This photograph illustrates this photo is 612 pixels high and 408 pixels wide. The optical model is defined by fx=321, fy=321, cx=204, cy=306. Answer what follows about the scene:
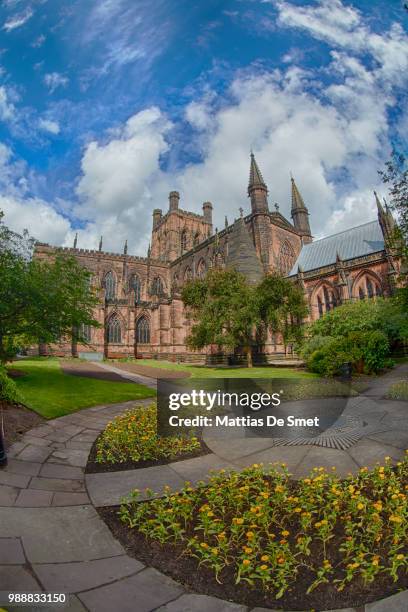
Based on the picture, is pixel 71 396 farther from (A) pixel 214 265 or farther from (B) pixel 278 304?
(A) pixel 214 265

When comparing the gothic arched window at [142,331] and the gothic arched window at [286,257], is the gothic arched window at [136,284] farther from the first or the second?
the gothic arched window at [286,257]

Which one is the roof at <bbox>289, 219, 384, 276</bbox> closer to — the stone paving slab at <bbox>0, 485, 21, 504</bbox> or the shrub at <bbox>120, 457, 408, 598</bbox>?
the shrub at <bbox>120, 457, 408, 598</bbox>

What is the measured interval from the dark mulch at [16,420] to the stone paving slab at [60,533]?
251cm

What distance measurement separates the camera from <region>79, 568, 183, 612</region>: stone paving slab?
78.2 inches

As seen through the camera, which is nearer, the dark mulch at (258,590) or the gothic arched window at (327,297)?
the dark mulch at (258,590)

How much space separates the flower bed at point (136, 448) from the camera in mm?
4625

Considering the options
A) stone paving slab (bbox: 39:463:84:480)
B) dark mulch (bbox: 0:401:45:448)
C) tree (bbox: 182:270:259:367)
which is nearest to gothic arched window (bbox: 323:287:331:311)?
tree (bbox: 182:270:259:367)

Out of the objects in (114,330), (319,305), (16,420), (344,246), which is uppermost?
(344,246)

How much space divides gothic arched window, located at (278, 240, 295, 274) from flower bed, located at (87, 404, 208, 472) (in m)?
40.5

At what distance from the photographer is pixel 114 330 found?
45844 mm

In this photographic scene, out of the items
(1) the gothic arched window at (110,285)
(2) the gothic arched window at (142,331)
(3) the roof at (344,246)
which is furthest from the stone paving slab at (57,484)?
(1) the gothic arched window at (110,285)

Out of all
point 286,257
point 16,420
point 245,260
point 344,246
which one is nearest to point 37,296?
point 16,420

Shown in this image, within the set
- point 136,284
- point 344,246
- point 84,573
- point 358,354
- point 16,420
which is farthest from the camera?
point 136,284

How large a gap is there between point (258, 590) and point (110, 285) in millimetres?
56446
